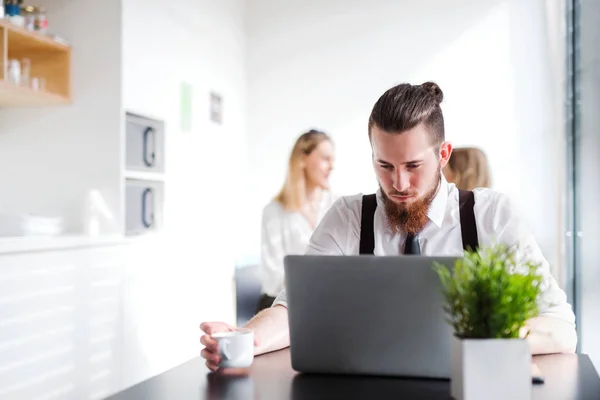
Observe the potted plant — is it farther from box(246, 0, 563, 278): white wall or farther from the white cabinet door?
box(246, 0, 563, 278): white wall

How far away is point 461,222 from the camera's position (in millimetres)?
2061

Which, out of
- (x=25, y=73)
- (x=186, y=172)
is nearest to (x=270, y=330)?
(x=25, y=73)

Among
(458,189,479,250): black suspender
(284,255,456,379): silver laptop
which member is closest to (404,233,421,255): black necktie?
(458,189,479,250): black suspender

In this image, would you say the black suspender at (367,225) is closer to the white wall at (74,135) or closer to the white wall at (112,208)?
the white wall at (112,208)

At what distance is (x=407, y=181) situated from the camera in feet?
6.56

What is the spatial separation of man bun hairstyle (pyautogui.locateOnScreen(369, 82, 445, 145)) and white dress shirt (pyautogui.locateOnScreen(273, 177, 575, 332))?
0.63 feet

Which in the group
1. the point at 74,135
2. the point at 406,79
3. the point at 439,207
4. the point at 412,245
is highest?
the point at 406,79

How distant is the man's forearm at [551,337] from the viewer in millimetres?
1638

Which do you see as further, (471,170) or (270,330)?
(471,170)

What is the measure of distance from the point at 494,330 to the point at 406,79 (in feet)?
15.0

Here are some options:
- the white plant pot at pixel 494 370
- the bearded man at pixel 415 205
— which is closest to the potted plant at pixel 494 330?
the white plant pot at pixel 494 370

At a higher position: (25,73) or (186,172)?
(25,73)

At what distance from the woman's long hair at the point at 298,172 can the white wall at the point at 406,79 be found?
1198mm

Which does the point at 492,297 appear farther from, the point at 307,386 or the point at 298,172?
the point at 298,172
